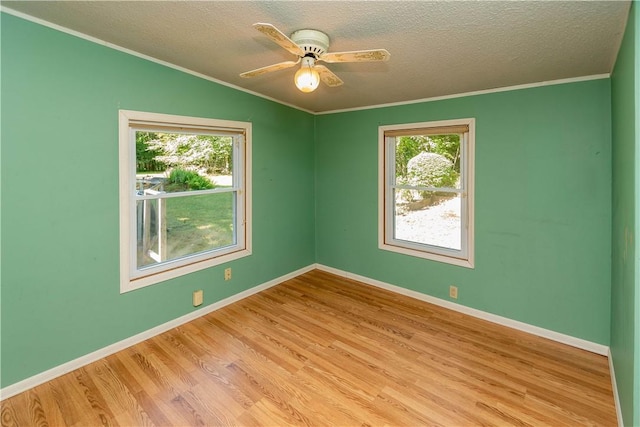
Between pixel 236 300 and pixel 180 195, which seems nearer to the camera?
pixel 180 195

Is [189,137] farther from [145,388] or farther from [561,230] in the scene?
[561,230]

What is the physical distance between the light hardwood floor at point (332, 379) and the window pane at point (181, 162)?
1364 millimetres

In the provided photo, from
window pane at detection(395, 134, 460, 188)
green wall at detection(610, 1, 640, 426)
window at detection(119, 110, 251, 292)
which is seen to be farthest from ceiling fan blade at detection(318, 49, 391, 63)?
window pane at detection(395, 134, 460, 188)

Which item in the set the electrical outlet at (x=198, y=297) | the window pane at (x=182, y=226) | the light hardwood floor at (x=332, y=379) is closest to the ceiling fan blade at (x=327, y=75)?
the window pane at (x=182, y=226)

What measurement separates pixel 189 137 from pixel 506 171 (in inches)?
120

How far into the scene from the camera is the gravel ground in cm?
339

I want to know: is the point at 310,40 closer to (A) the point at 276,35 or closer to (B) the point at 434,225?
(A) the point at 276,35

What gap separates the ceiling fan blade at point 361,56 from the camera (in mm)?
1674

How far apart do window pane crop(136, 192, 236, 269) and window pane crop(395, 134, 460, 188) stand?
201cm

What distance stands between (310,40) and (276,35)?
18.0 inches

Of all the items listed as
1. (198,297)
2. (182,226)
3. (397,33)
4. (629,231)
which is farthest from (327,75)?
(198,297)

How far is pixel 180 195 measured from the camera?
3.04 m

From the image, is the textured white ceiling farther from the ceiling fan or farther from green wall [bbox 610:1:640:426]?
green wall [bbox 610:1:640:426]

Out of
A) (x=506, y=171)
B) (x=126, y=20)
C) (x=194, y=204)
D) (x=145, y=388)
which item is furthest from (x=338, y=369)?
(x=126, y=20)
